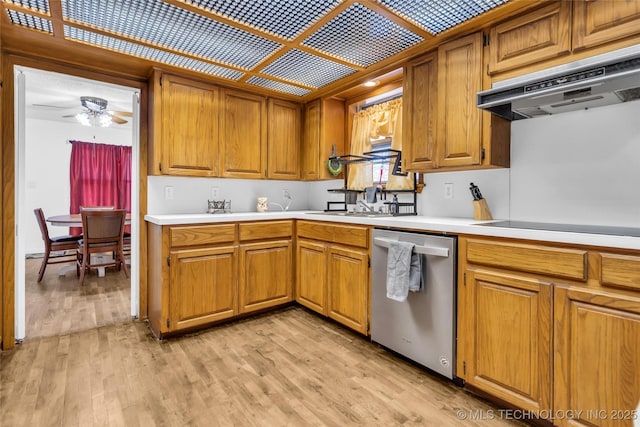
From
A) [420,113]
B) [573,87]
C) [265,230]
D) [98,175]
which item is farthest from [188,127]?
[98,175]

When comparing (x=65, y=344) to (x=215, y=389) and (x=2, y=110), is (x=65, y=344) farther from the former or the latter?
(x=2, y=110)

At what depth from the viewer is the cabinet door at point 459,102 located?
6.73ft

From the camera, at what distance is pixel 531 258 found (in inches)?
59.0

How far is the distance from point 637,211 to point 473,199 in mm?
848

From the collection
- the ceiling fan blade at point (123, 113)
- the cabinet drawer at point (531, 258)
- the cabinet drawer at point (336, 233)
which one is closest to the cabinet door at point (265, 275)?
the cabinet drawer at point (336, 233)

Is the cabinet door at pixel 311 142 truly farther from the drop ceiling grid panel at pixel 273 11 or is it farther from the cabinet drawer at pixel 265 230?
the drop ceiling grid panel at pixel 273 11

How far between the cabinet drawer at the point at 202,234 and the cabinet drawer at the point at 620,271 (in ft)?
7.72

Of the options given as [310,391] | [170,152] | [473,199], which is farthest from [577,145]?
[170,152]

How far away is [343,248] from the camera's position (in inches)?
102

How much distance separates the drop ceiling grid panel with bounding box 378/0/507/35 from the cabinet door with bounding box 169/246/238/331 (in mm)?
2096

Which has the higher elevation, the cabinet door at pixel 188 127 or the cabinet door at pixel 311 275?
the cabinet door at pixel 188 127

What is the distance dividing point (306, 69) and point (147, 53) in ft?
4.06

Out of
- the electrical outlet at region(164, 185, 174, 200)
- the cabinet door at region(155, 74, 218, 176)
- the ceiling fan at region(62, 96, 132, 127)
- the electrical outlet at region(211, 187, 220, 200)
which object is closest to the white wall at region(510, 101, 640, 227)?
the cabinet door at region(155, 74, 218, 176)

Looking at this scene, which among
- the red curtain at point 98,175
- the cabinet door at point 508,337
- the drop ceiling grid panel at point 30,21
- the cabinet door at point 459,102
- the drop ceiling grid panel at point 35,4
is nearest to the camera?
the cabinet door at point 508,337
